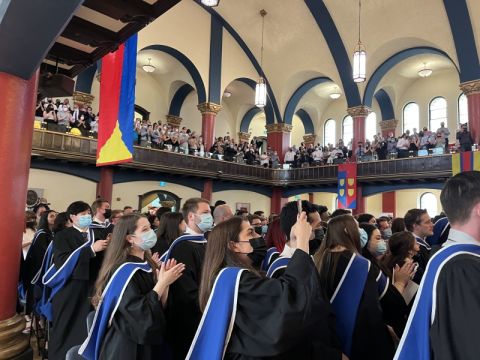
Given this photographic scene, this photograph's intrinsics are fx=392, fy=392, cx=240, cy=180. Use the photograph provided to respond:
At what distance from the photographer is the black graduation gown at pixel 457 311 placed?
5.41ft

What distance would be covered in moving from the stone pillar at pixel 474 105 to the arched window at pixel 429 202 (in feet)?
20.9

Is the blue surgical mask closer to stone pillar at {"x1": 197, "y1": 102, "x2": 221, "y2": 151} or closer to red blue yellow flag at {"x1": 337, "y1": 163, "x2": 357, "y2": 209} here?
red blue yellow flag at {"x1": 337, "y1": 163, "x2": 357, "y2": 209}

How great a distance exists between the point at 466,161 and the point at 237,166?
973 cm

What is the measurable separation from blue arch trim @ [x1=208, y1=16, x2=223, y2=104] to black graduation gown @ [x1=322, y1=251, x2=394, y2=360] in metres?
17.3

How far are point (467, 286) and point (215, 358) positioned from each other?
132cm

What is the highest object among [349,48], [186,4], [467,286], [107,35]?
[186,4]

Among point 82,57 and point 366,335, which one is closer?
point 366,335

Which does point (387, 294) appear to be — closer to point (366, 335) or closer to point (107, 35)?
point (366, 335)

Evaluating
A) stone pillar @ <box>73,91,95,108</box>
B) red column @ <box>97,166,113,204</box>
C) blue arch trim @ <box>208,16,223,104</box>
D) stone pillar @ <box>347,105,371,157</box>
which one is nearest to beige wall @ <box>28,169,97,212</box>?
red column @ <box>97,166,113,204</box>

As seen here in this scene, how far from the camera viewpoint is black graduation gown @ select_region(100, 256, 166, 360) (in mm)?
2402

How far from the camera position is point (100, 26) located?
3744 millimetres

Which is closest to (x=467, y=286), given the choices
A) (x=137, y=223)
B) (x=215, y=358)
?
(x=215, y=358)

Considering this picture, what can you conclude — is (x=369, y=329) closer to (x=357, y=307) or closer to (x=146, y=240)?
(x=357, y=307)

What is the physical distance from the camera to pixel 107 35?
3.85 m
